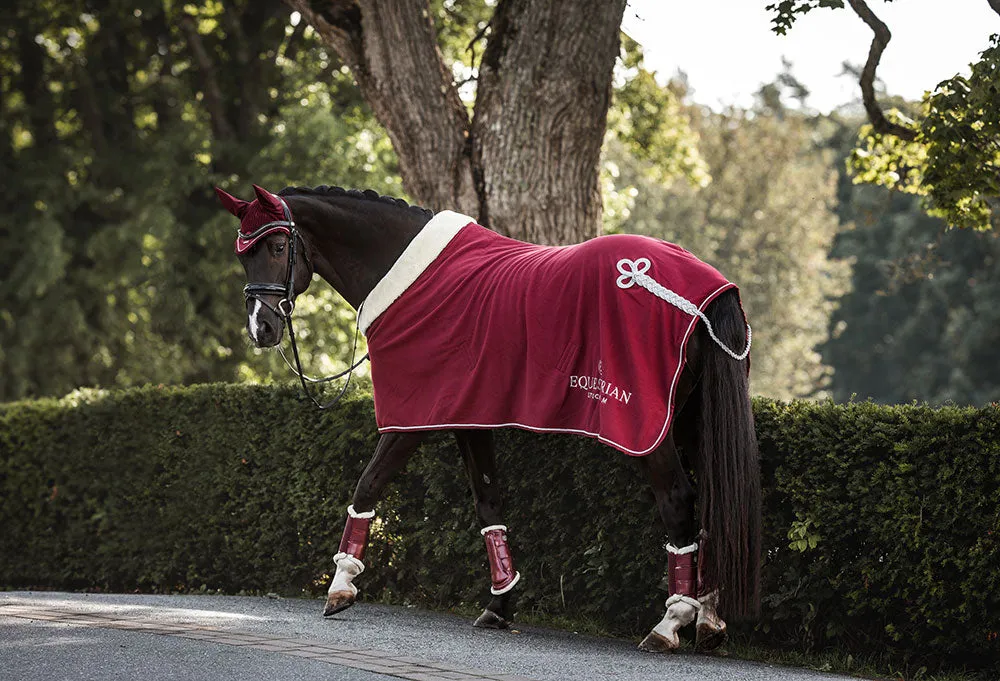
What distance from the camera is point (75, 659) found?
5.29 meters

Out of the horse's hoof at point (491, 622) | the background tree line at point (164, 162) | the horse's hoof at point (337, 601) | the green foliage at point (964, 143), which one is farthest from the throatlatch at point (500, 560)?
the background tree line at point (164, 162)

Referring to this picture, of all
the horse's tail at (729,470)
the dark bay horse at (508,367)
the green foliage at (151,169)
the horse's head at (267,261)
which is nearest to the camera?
the horse's tail at (729,470)

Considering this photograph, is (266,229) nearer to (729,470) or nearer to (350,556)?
(350,556)

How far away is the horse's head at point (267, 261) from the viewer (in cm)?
660

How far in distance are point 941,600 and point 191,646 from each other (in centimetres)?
357

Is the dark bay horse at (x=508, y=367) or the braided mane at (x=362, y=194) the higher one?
the braided mane at (x=362, y=194)

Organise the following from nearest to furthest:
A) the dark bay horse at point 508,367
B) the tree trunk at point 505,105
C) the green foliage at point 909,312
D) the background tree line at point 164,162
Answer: the dark bay horse at point 508,367
the tree trunk at point 505,105
the background tree line at point 164,162
the green foliage at point 909,312

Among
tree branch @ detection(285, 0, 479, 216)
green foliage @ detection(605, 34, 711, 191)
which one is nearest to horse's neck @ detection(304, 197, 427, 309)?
tree branch @ detection(285, 0, 479, 216)

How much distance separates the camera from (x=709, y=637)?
601cm

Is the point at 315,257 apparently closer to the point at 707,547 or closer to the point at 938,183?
the point at 707,547

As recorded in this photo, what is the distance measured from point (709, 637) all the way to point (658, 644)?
25 centimetres

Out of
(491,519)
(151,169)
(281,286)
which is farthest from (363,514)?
(151,169)

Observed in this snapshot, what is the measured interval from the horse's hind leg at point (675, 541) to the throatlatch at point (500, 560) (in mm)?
1029

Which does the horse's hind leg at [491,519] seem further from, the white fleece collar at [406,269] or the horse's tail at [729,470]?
the horse's tail at [729,470]
